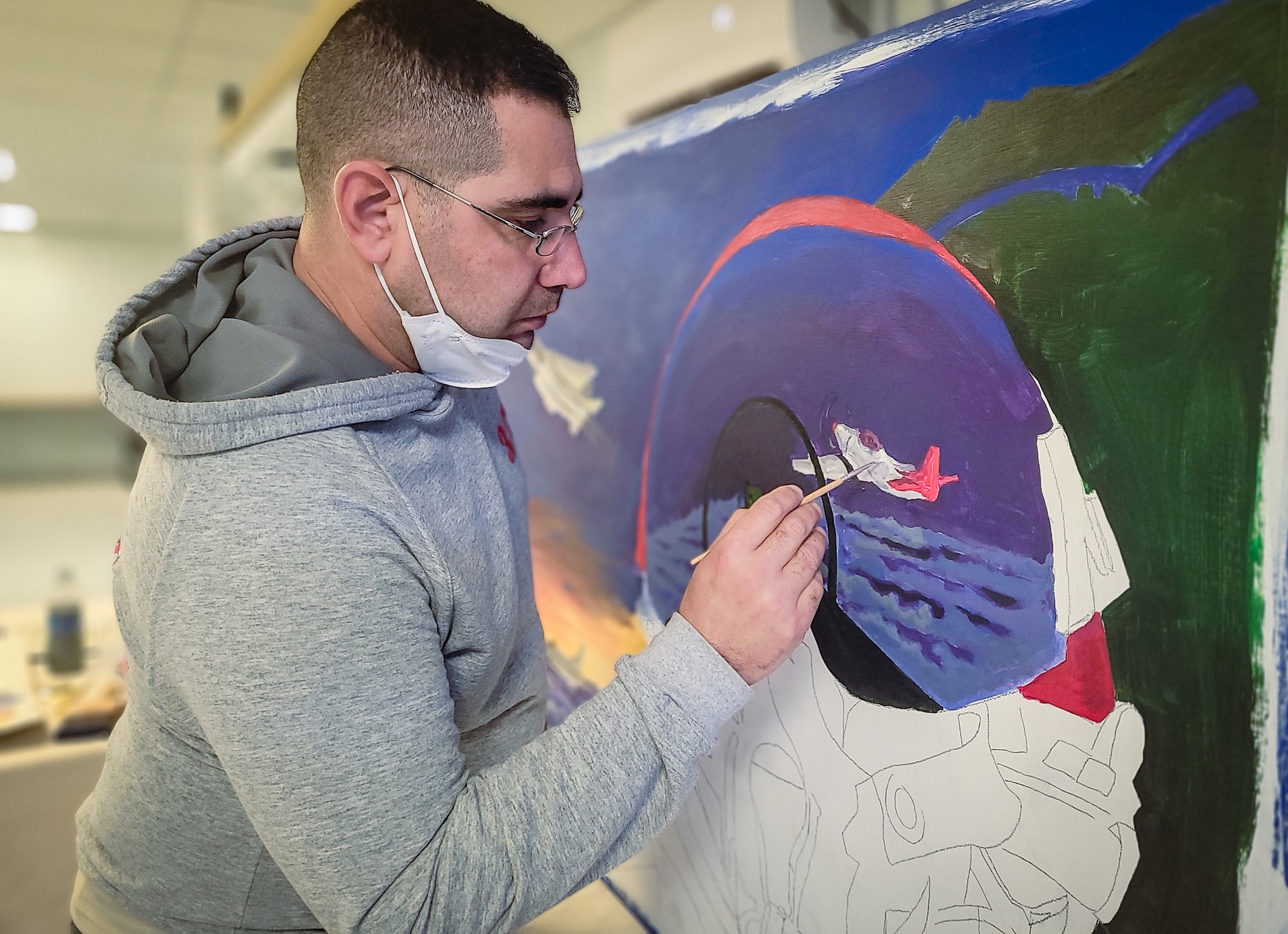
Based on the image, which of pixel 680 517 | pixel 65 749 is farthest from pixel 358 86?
pixel 65 749

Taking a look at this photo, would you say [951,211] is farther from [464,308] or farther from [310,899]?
[310,899]

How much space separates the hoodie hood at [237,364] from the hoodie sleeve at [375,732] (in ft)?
0.22

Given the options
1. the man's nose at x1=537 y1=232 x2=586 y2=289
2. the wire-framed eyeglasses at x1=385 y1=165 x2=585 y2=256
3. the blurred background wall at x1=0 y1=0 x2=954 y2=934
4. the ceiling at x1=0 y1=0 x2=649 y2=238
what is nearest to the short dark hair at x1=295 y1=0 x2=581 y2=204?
the wire-framed eyeglasses at x1=385 y1=165 x2=585 y2=256

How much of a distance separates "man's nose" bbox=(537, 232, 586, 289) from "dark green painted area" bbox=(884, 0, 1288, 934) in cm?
44

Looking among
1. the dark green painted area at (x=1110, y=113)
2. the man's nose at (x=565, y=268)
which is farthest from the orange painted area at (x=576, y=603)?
the dark green painted area at (x=1110, y=113)

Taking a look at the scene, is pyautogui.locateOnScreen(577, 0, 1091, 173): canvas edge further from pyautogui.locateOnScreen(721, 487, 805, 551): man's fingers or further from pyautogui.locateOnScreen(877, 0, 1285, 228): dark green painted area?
pyautogui.locateOnScreen(721, 487, 805, 551): man's fingers

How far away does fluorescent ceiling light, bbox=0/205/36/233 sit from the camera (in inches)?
206

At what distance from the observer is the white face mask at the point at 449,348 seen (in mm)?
900

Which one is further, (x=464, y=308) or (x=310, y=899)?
(x=464, y=308)

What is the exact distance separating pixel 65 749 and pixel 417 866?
1.72 m

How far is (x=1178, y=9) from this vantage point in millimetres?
606

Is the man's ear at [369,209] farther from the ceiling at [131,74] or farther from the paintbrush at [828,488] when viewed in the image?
the ceiling at [131,74]

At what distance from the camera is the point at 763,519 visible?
83cm

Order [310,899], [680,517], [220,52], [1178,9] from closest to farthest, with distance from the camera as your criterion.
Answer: [1178,9], [310,899], [680,517], [220,52]
